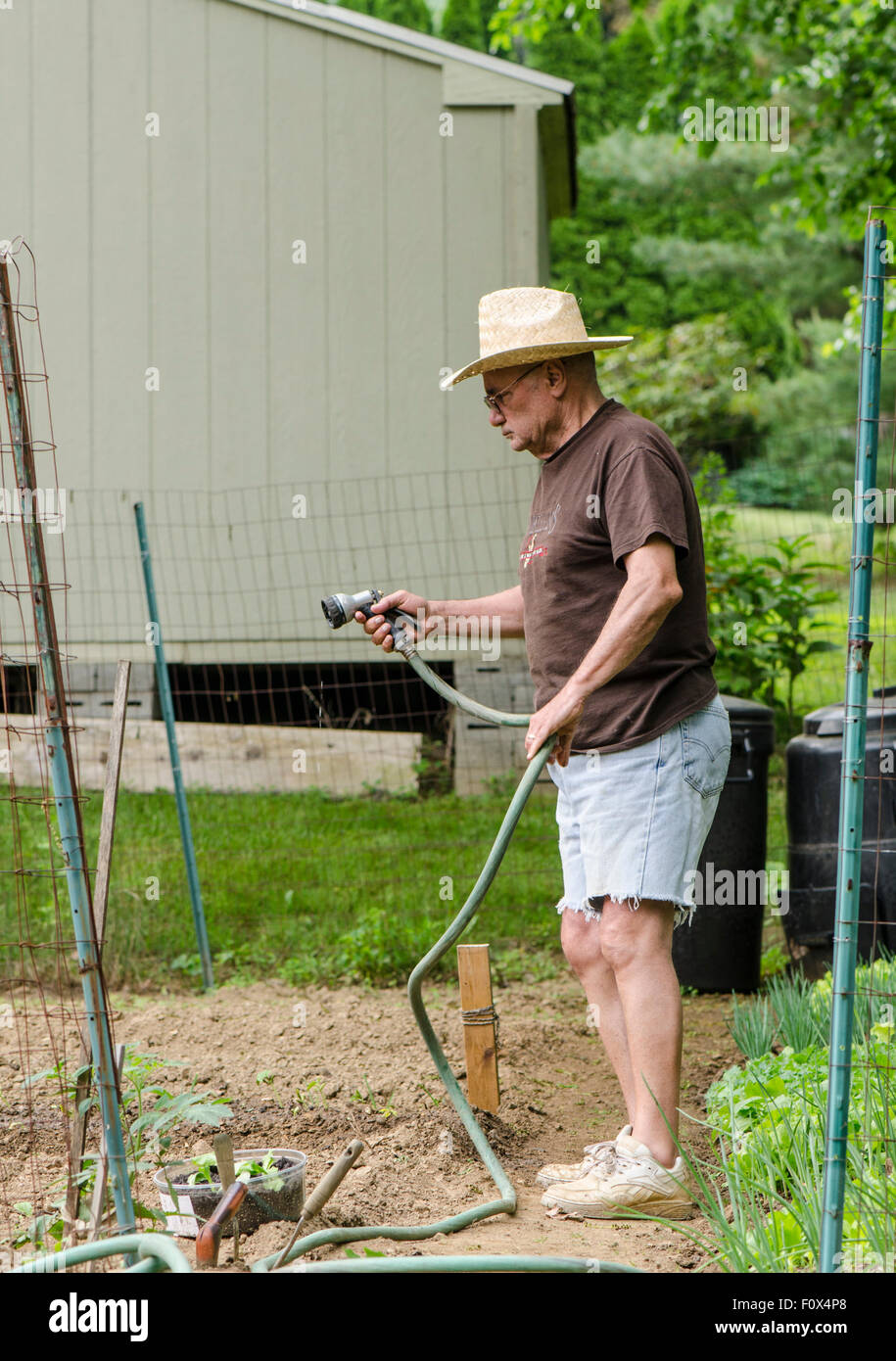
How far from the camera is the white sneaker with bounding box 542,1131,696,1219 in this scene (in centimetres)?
269

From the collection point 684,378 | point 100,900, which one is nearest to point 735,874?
point 100,900

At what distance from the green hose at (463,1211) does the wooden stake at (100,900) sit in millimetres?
369

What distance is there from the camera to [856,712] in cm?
201

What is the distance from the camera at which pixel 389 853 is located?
6000mm

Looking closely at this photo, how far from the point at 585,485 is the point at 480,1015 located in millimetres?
1409

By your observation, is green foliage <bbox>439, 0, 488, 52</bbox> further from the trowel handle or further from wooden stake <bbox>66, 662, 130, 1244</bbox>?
the trowel handle

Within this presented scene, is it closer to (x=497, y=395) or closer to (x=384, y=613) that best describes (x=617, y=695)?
(x=384, y=613)

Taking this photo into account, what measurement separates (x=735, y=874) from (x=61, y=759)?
310 centimetres

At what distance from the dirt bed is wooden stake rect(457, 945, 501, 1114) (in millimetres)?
86

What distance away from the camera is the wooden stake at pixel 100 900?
227cm

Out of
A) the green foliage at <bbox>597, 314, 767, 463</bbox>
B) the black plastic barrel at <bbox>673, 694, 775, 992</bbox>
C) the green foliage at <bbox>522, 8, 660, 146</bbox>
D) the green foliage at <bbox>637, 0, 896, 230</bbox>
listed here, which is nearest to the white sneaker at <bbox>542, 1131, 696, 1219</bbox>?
the black plastic barrel at <bbox>673, 694, 775, 992</bbox>

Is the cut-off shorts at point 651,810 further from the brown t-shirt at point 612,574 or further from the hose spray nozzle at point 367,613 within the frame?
the hose spray nozzle at point 367,613
